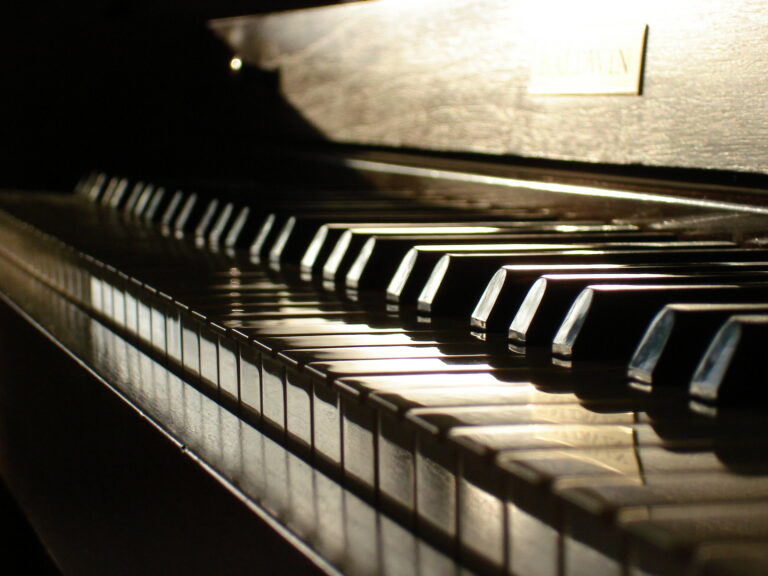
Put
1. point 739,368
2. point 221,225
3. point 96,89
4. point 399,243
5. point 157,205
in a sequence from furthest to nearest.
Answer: point 96,89 < point 157,205 < point 221,225 < point 399,243 < point 739,368

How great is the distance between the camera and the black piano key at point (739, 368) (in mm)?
695

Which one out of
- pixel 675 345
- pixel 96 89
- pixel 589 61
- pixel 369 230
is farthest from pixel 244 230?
pixel 96 89

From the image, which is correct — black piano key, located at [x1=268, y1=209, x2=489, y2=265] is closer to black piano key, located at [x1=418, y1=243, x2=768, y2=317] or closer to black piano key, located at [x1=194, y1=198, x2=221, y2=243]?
black piano key, located at [x1=194, y1=198, x2=221, y2=243]

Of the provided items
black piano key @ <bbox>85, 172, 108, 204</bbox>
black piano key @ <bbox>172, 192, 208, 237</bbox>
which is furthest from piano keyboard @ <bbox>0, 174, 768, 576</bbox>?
black piano key @ <bbox>85, 172, 108, 204</bbox>

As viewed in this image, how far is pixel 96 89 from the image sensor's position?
11.6 feet

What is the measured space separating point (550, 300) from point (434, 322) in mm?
166

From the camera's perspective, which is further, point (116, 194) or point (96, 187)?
point (96, 187)

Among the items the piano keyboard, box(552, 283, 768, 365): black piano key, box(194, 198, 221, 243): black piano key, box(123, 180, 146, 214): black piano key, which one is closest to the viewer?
the piano keyboard

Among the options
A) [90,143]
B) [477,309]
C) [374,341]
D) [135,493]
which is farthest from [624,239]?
[90,143]

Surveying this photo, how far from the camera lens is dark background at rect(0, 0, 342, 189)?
3279 mm

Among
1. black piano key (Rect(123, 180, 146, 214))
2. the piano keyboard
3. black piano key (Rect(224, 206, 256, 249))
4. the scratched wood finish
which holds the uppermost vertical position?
the scratched wood finish

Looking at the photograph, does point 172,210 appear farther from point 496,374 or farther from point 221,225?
point 496,374

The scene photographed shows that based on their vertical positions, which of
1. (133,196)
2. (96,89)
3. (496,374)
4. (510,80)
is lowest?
(496,374)

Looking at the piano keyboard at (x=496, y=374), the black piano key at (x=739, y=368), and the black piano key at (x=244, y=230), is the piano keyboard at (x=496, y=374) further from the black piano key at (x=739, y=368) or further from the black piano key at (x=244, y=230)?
the black piano key at (x=244, y=230)
